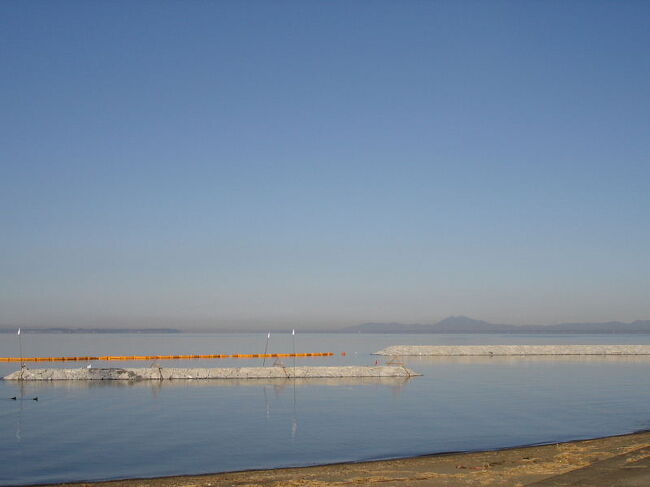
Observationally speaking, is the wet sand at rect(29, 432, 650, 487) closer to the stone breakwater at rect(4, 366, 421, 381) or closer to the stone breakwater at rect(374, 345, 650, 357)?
the stone breakwater at rect(4, 366, 421, 381)

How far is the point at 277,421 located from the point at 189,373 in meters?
24.5

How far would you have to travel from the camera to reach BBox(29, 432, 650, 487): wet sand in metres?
17.4

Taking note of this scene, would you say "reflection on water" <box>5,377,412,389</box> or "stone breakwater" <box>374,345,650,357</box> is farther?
A: "stone breakwater" <box>374,345,650,357</box>

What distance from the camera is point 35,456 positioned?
24.4 meters

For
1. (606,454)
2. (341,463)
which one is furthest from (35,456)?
(606,454)

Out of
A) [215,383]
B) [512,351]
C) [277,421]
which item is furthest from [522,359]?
[277,421]

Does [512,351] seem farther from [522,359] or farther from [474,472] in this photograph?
[474,472]

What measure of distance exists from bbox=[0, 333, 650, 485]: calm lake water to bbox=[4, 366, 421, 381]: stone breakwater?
260 centimetres

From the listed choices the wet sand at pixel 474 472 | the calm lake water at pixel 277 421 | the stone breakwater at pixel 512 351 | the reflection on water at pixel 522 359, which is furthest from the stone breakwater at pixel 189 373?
the stone breakwater at pixel 512 351

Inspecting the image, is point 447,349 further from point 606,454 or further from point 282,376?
point 606,454

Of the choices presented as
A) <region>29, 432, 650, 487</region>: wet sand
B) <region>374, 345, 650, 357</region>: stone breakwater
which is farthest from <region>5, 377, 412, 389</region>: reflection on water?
<region>374, 345, 650, 357</region>: stone breakwater

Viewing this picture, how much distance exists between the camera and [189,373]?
55.2m

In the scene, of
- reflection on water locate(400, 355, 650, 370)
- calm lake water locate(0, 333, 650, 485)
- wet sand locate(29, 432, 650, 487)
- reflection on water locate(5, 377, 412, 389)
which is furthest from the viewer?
reflection on water locate(400, 355, 650, 370)

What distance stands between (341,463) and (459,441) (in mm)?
6946
